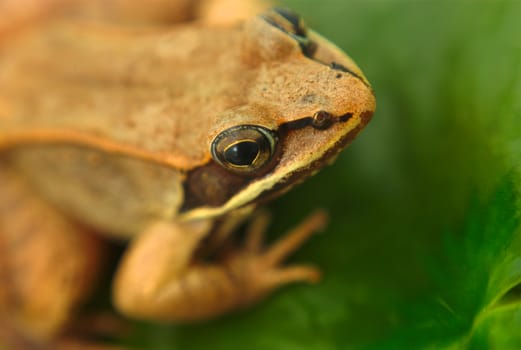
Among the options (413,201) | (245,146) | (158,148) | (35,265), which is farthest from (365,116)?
(35,265)

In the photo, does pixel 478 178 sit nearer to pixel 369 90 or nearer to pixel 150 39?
pixel 369 90

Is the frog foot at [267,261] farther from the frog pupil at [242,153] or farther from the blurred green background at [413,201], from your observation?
the frog pupil at [242,153]

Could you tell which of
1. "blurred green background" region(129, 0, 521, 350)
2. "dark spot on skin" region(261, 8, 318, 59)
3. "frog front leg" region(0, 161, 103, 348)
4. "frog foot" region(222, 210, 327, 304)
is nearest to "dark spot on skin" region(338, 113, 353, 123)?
"dark spot on skin" region(261, 8, 318, 59)

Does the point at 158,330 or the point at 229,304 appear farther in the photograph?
the point at 158,330

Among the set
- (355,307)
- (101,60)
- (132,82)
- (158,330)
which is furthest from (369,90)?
(158,330)

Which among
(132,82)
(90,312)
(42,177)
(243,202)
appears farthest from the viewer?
(90,312)

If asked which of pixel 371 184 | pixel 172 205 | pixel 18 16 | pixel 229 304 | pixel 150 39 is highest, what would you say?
pixel 18 16

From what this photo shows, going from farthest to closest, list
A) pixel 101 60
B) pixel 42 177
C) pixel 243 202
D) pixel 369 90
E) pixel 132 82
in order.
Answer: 1. pixel 42 177
2. pixel 101 60
3. pixel 132 82
4. pixel 243 202
5. pixel 369 90

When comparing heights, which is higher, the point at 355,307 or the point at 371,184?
the point at 371,184
